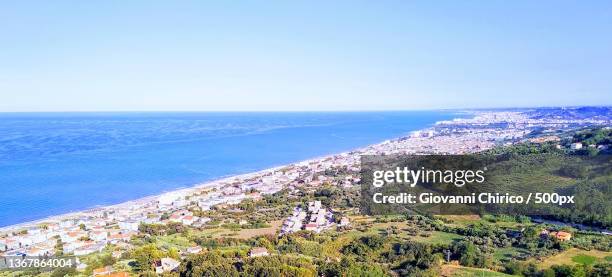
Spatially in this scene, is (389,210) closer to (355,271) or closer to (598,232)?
(598,232)

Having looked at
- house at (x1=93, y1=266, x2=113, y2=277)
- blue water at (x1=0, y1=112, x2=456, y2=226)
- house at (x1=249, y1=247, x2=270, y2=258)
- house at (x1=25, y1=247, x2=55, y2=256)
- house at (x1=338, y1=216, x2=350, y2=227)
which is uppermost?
house at (x1=93, y1=266, x2=113, y2=277)

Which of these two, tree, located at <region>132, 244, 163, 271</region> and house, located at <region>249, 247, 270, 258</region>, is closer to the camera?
tree, located at <region>132, 244, 163, 271</region>

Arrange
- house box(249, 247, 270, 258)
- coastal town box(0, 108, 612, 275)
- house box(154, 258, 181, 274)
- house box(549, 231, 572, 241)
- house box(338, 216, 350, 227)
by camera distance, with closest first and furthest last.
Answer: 1. house box(154, 258, 181, 274)
2. house box(249, 247, 270, 258)
3. house box(549, 231, 572, 241)
4. coastal town box(0, 108, 612, 275)
5. house box(338, 216, 350, 227)

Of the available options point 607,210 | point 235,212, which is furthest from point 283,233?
point 607,210

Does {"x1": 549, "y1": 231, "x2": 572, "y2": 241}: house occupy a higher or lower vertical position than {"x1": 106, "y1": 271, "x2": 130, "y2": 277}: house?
lower

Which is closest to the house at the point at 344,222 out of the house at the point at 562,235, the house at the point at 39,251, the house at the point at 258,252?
the house at the point at 258,252

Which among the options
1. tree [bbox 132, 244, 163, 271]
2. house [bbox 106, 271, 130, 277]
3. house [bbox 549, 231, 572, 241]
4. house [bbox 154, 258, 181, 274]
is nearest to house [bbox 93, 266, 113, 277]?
house [bbox 106, 271, 130, 277]

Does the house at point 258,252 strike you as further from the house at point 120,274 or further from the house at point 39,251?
the house at point 39,251

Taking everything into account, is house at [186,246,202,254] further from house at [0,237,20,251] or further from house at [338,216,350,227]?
house at [0,237,20,251]
